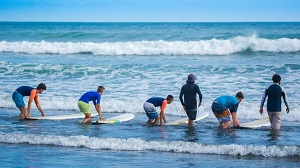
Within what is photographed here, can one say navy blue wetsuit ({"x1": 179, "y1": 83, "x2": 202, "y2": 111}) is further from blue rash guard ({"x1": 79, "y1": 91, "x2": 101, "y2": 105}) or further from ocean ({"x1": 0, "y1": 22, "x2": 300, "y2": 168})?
blue rash guard ({"x1": 79, "y1": 91, "x2": 101, "y2": 105})

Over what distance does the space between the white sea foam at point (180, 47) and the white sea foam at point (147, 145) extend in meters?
23.6

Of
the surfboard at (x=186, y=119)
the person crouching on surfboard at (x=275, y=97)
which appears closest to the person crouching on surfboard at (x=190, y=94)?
the surfboard at (x=186, y=119)

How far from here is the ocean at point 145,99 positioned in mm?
10531

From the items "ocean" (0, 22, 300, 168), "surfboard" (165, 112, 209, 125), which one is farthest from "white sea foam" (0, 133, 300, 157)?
"surfboard" (165, 112, 209, 125)

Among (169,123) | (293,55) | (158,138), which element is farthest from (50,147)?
(293,55)

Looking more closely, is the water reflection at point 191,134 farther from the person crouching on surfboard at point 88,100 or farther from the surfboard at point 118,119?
the person crouching on surfboard at point 88,100

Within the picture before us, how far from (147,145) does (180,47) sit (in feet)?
86.0

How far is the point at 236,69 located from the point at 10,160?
1689cm

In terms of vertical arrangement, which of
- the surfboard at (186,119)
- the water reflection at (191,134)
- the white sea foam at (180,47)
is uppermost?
the white sea foam at (180,47)

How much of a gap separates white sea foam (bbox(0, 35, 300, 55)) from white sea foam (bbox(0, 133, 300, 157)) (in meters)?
23.6

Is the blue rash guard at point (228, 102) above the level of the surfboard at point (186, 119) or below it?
above

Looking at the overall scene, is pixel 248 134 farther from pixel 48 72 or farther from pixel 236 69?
pixel 48 72

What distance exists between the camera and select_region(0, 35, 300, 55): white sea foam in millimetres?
35062

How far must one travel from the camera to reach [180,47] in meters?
37.2
